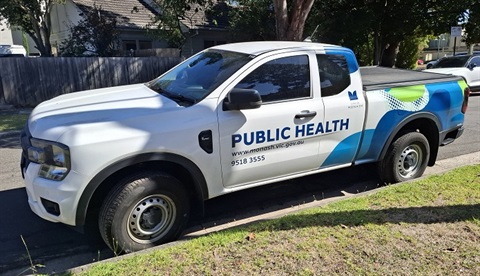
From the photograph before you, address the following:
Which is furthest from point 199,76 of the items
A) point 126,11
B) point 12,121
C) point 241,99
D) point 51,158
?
point 126,11

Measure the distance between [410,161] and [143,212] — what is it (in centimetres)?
357

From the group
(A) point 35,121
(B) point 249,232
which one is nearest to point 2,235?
(A) point 35,121

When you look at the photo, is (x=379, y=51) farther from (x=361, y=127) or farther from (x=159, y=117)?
(x=159, y=117)

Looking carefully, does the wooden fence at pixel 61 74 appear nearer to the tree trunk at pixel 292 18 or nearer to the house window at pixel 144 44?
the tree trunk at pixel 292 18

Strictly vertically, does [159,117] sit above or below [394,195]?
above

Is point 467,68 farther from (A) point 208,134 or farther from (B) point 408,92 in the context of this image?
(A) point 208,134

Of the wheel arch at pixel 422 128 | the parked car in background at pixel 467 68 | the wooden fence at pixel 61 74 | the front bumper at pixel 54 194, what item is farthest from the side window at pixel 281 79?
the parked car in background at pixel 467 68

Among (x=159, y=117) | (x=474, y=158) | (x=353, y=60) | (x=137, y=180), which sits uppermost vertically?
(x=353, y=60)

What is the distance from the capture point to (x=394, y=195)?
424cm

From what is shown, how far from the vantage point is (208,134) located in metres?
3.43

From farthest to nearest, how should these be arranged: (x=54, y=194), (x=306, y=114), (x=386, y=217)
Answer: (x=306, y=114)
(x=386, y=217)
(x=54, y=194)

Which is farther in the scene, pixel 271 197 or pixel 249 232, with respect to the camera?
pixel 271 197

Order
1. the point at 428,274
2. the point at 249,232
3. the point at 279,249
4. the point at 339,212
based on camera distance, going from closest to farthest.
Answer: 1. the point at 428,274
2. the point at 279,249
3. the point at 249,232
4. the point at 339,212

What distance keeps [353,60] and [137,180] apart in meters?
2.81
